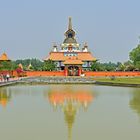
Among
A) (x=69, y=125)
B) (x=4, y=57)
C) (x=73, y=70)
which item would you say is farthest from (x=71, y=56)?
(x=69, y=125)

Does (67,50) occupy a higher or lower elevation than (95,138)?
higher

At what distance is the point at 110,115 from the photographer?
13742 mm

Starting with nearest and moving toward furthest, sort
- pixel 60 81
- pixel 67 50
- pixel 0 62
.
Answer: pixel 60 81
pixel 0 62
pixel 67 50

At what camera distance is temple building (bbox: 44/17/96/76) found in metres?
65.8

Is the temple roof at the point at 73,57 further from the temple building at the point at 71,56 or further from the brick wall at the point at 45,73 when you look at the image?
the brick wall at the point at 45,73

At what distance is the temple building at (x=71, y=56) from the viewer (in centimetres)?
6575

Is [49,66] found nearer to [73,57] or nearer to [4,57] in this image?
[73,57]

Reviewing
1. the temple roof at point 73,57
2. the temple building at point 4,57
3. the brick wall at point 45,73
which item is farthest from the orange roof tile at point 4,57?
the temple roof at point 73,57

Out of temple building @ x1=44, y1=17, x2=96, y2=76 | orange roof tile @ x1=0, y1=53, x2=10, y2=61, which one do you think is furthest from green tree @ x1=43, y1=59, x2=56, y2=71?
orange roof tile @ x1=0, y1=53, x2=10, y2=61

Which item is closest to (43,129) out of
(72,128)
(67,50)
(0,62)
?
(72,128)

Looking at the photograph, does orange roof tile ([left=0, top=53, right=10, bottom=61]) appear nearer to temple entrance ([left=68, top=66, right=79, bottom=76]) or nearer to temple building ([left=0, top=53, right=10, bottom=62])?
temple building ([left=0, top=53, right=10, bottom=62])

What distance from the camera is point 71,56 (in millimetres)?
72250

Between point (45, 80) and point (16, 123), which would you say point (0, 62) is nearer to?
point (45, 80)

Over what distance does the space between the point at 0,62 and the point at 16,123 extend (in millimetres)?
52181
